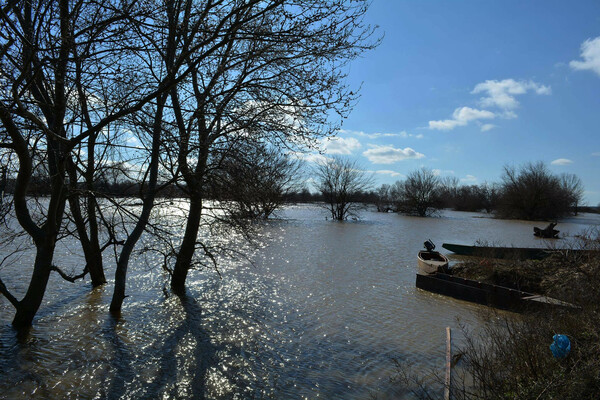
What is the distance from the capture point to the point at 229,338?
26.5 ft

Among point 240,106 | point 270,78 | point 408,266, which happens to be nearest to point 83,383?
point 240,106

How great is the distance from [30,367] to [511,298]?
1108cm

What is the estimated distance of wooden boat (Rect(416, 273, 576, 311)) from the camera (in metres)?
10.6

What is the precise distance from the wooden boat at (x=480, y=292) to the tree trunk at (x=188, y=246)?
7460 millimetres

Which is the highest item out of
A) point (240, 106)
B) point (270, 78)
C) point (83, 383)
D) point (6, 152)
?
point (270, 78)

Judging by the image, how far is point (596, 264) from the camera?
8008mm

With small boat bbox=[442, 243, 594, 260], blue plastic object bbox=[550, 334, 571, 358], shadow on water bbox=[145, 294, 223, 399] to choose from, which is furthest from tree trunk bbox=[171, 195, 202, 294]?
small boat bbox=[442, 243, 594, 260]

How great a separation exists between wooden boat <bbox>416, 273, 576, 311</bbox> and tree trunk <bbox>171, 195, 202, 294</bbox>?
7.46 meters

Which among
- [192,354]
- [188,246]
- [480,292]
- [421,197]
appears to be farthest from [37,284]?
[421,197]

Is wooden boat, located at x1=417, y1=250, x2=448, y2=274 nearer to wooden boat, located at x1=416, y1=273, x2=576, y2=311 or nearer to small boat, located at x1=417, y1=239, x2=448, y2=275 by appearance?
small boat, located at x1=417, y1=239, x2=448, y2=275

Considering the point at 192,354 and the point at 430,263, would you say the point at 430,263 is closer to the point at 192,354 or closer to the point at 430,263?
the point at 430,263

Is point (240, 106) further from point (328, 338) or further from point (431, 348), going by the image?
point (431, 348)

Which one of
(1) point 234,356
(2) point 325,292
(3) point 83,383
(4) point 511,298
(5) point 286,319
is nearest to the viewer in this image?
(3) point 83,383

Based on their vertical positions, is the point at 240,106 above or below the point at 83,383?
above
